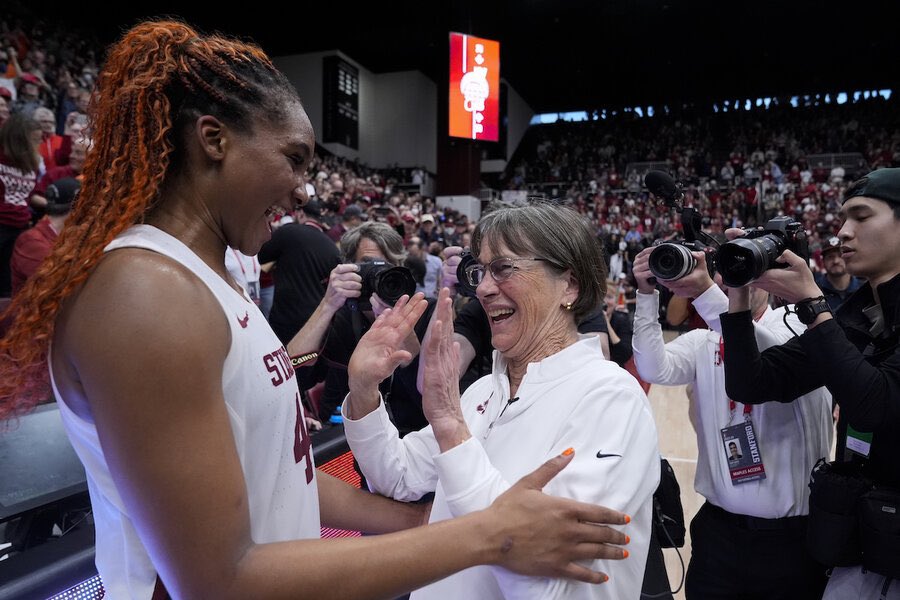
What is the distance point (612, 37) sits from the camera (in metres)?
17.2

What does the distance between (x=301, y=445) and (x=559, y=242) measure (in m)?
0.73

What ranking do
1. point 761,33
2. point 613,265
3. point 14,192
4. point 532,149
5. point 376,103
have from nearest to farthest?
point 14,192 < point 613,265 < point 761,33 < point 376,103 < point 532,149

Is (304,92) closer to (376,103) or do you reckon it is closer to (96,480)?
(376,103)

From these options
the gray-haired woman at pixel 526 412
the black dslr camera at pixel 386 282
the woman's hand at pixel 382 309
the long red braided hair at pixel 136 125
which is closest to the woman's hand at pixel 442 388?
the gray-haired woman at pixel 526 412

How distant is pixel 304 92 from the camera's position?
16938 millimetres

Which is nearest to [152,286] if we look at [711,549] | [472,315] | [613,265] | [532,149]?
[472,315]

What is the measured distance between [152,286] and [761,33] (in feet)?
64.1

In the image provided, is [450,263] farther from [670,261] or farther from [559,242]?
[559,242]

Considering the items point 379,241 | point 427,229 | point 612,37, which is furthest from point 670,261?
point 612,37

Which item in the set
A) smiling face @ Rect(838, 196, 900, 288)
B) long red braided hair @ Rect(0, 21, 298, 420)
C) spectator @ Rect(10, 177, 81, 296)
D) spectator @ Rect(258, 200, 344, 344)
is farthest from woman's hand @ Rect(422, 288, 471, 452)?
spectator @ Rect(10, 177, 81, 296)

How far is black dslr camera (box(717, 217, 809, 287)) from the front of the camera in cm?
154

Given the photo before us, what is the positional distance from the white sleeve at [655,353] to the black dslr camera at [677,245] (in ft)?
0.88

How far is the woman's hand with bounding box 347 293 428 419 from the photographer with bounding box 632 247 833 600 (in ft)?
3.22

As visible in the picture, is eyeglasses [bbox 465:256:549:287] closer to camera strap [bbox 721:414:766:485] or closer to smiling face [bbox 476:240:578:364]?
smiling face [bbox 476:240:578:364]
